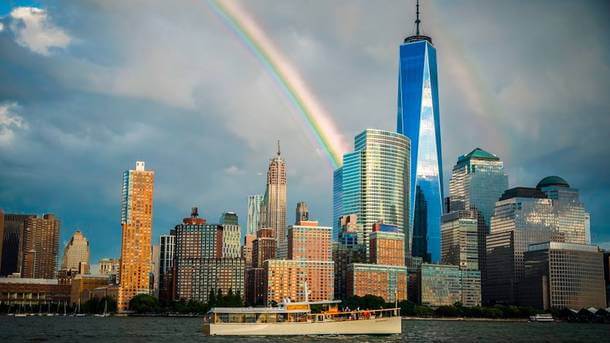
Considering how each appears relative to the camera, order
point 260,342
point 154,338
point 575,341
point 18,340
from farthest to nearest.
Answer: point 575,341
point 154,338
point 18,340
point 260,342

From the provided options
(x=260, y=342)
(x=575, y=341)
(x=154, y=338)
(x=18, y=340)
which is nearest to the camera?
(x=260, y=342)

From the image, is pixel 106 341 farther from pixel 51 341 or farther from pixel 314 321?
pixel 314 321

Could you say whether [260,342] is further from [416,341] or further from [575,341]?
[575,341]

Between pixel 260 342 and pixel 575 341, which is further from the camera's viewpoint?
pixel 575 341

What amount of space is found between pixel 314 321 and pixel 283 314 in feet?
20.8

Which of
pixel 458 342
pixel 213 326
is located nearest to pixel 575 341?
pixel 458 342

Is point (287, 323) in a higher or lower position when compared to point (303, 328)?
higher

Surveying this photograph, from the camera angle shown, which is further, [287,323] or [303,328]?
[303,328]

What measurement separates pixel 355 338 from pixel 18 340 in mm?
61717

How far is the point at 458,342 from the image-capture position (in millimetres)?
151750

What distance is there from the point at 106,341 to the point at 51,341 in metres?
9.69

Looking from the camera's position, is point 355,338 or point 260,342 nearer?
point 260,342

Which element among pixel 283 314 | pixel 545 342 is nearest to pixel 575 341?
pixel 545 342

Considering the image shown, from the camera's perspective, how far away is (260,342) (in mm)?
134500
